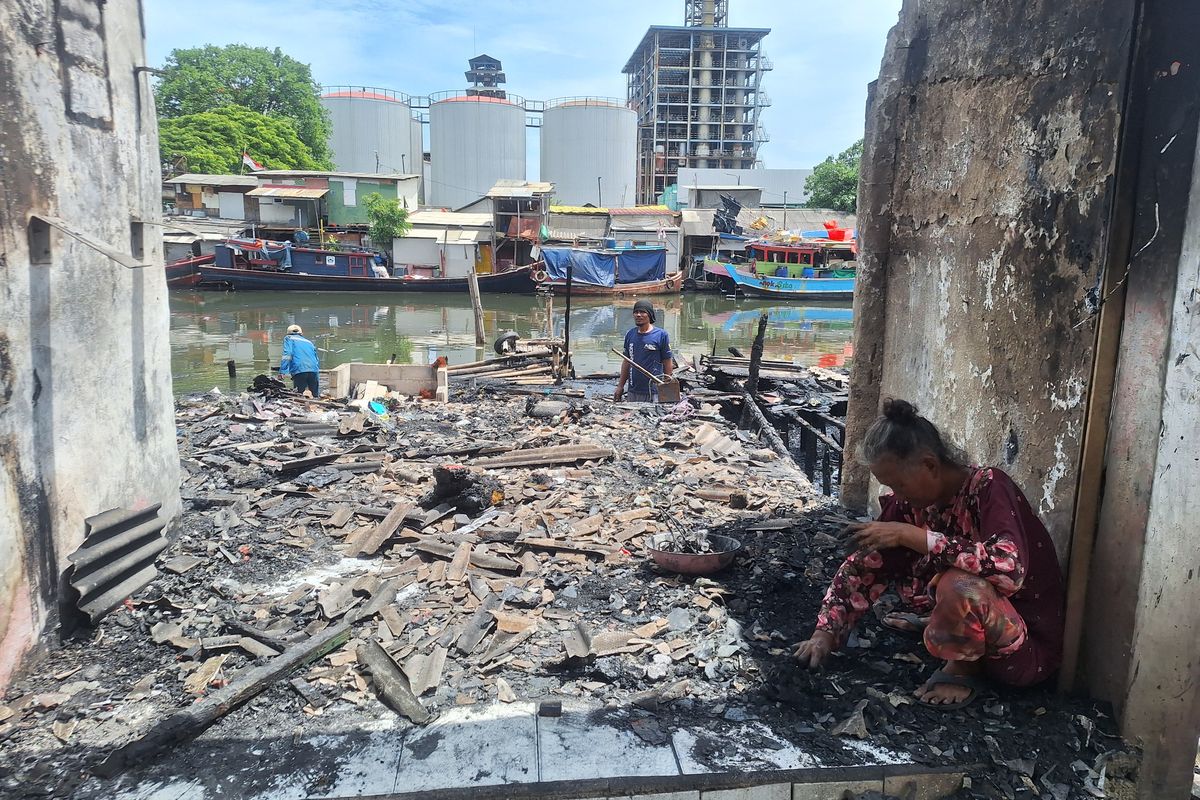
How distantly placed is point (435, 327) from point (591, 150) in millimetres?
33621

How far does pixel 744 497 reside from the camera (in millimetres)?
5750

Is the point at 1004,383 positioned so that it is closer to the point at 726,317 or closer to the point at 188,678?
the point at 188,678

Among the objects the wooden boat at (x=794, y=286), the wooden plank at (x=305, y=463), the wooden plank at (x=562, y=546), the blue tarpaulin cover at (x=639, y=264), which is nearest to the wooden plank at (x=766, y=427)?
the wooden plank at (x=562, y=546)

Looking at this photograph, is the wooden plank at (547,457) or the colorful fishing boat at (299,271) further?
the colorful fishing boat at (299,271)

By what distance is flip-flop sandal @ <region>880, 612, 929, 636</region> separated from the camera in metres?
3.61

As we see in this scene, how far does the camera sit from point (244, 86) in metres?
46.3

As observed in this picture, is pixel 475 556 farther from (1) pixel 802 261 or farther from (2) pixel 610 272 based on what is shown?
(1) pixel 802 261

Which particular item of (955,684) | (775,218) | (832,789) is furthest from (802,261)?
(832,789)

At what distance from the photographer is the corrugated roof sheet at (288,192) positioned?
40.6 metres

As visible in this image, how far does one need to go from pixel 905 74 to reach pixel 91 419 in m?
5.39

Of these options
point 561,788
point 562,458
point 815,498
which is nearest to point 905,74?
point 815,498

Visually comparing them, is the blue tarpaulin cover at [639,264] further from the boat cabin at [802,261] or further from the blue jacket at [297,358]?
the blue jacket at [297,358]

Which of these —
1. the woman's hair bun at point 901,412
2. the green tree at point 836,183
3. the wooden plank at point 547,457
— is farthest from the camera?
the green tree at point 836,183

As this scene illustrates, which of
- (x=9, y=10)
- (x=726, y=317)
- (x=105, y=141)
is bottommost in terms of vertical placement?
(x=726, y=317)
